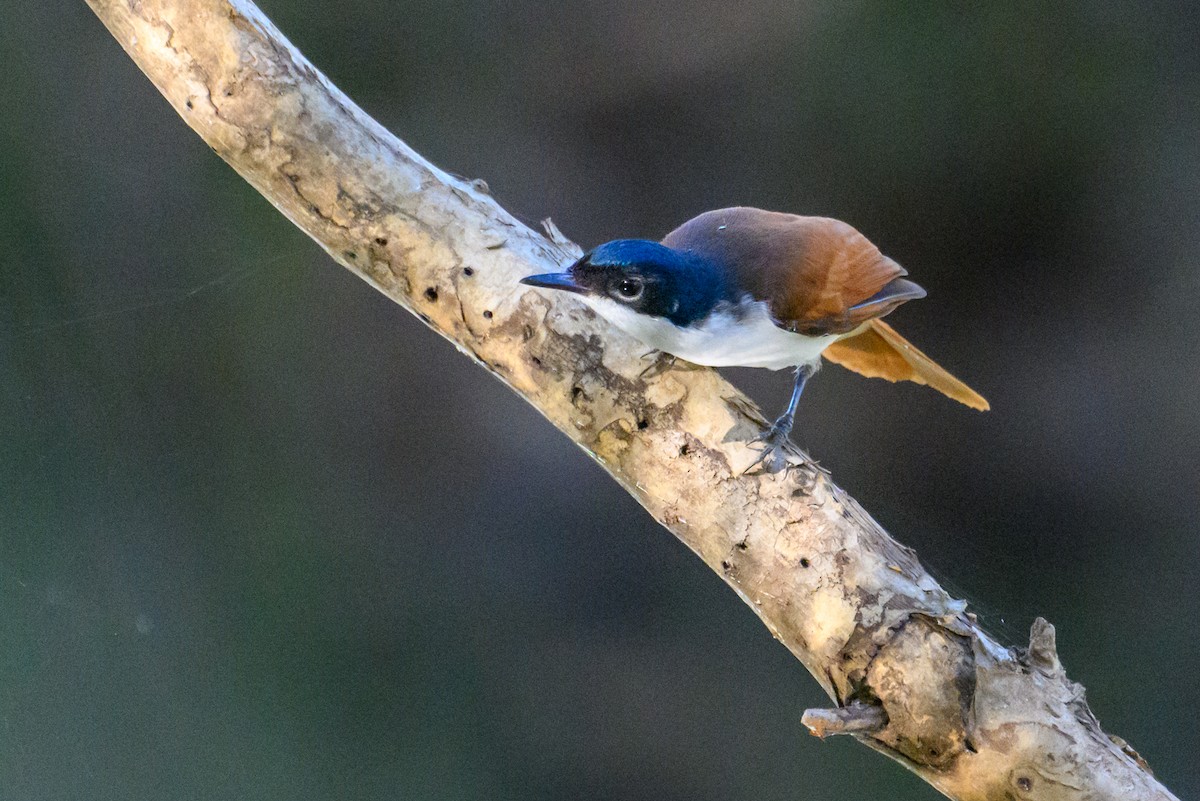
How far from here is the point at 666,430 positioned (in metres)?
1.14

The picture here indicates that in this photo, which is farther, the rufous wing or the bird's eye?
the rufous wing

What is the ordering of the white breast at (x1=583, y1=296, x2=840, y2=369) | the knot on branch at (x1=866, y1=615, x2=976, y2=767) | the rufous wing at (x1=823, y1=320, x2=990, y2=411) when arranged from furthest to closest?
the rufous wing at (x1=823, y1=320, x2=990, y2=411) < the white breast at (x1=583, y1=296, x2=840, y2=369) < the knot on branch at (x1=866, y1=615, x2=976, y2=767)

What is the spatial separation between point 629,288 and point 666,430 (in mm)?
191

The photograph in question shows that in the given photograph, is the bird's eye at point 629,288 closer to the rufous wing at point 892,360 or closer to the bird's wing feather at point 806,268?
the bird's wing feather at point 806,268

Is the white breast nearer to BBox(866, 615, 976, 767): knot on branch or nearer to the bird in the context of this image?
the bird

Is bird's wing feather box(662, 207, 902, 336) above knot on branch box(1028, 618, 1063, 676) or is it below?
above

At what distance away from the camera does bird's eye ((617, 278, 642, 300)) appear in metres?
1.07

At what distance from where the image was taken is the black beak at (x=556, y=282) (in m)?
1.05

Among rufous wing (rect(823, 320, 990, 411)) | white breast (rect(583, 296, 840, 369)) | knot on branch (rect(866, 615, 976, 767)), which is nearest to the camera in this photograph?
knot on branch (rect(866, 615, 976, 767))

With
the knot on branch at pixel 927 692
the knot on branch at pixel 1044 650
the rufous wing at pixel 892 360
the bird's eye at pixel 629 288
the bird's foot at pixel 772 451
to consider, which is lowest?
the knot on branch at pixel 927 692

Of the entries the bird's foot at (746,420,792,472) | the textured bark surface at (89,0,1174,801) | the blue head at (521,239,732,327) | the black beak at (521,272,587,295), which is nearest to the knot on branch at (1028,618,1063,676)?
the textured bark surface at (89,0,1174,801)

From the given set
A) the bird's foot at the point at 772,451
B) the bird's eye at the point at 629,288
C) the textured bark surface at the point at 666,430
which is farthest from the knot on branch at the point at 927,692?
the bird's eye at the point at 629,288

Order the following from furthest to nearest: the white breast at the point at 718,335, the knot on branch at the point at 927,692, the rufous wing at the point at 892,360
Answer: the rufous wing at the point at 892,360 < the white breast at the point at 718,335 < the knot on branch at the point at 927,692

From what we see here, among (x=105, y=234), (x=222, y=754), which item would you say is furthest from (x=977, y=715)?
(x=105, y=234)
